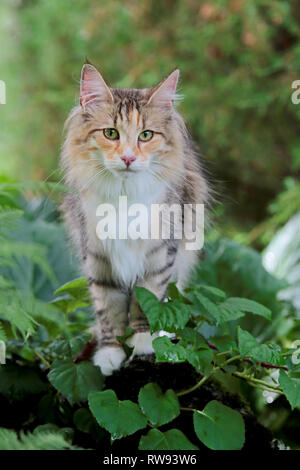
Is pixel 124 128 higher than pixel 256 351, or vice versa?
pixel 124 128

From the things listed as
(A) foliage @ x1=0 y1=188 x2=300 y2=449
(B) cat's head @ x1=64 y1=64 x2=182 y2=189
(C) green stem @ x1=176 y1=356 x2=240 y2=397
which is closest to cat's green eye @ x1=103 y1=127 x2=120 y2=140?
(B) cat's head @ x1=64 y1=64 x2=182 y2=189

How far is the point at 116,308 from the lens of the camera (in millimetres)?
1048

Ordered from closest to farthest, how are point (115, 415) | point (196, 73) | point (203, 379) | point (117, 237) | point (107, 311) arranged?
1. point (115, 415)
2. point (203, 379)
3. point (117, 237)
4. point (107, 311)
5. point (196, 73)

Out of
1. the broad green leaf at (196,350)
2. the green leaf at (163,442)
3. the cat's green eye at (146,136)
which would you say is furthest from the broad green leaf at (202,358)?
the cat's green eye at (146,136)

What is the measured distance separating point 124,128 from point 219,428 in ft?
1.58

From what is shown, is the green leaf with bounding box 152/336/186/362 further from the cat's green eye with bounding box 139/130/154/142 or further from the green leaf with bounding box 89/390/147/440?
the cat's green eye with bounding box 139/130/154/142

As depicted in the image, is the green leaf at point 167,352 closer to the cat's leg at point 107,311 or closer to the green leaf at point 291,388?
the green leaf at point 291,388

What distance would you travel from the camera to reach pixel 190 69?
9.56 ft

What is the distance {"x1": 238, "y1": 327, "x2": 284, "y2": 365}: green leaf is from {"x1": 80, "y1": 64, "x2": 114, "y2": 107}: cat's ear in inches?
17.2

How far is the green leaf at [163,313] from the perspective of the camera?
0.77 meters

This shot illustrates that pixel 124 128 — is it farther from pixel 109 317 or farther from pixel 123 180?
pixel 109 317

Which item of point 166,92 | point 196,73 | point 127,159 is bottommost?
point 127,159

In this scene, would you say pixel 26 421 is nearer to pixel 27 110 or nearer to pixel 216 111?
pixel 216 111

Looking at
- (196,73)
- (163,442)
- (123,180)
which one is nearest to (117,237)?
(123,180)
